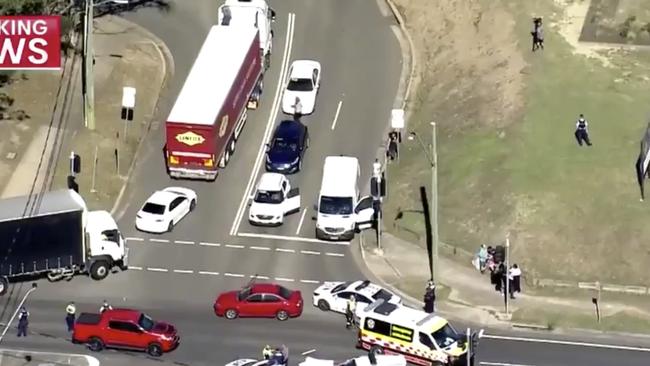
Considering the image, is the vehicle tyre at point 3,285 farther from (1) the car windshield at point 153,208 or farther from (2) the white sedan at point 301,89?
(2) the white sedan at point 301,89

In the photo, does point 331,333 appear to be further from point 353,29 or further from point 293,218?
point 353,29

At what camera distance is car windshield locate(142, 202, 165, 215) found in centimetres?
7812

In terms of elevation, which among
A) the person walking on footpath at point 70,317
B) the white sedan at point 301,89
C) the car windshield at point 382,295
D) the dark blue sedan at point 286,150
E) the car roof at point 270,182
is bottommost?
the person walking on footpath at point 70,317

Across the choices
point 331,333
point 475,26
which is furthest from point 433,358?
point 475,26

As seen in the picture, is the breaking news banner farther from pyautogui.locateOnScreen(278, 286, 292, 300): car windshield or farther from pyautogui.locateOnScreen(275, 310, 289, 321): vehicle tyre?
pyautogui.locateOnScreen(275, 310, 289, 321): vehicle tyre

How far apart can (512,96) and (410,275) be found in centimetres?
1515

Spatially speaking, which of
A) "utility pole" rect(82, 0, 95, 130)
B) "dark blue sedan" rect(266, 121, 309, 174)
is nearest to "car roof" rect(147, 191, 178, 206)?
"dark blue sedan" rect(266, 121, 309, 174)

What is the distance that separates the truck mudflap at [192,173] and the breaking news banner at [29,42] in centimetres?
803

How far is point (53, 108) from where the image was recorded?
288 feet

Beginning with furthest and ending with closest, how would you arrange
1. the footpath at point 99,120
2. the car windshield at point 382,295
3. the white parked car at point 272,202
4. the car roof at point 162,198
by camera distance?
the footpath at point 99,120 < the white parked car at point 272,202 < the car roof at point 162,198 < the car windshield at point 382,295

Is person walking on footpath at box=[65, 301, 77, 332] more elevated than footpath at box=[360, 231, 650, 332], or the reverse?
footpath at box=[360, 231, 650, 332]

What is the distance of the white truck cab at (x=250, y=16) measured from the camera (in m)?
90.8

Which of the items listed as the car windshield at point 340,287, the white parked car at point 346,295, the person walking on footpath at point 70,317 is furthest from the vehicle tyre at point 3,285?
the car windshield at point 340,287

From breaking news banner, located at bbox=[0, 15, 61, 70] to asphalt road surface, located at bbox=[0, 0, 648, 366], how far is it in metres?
8.18
